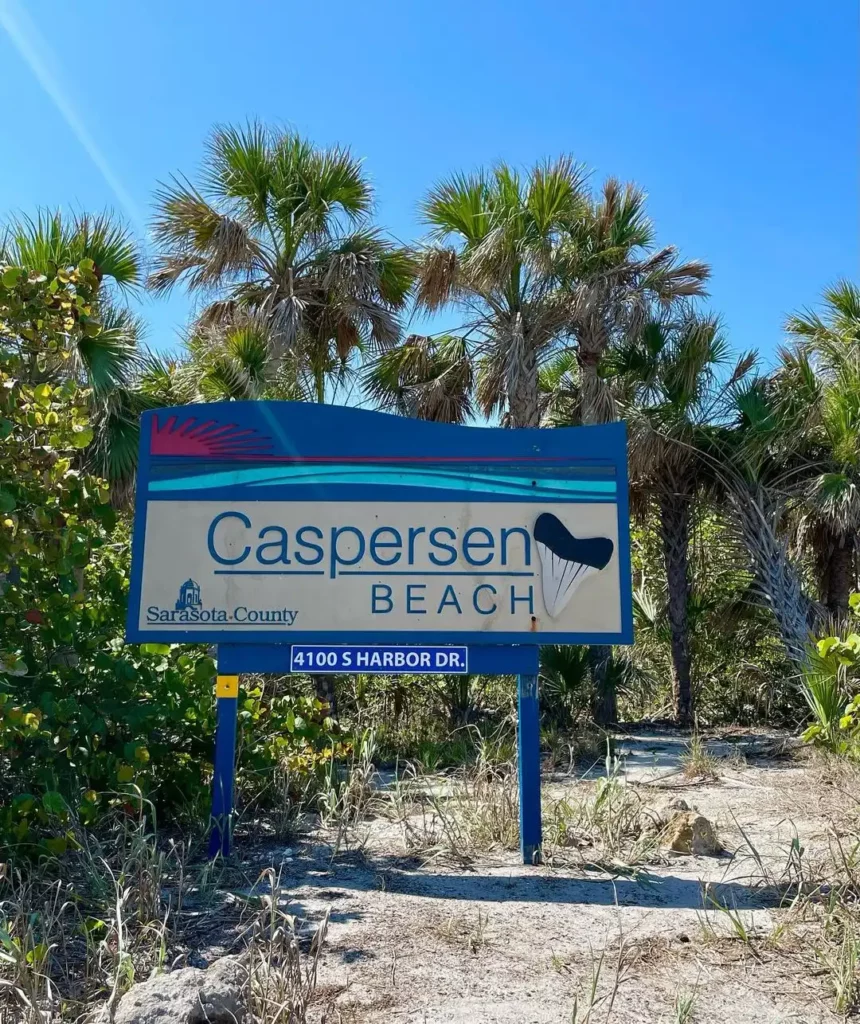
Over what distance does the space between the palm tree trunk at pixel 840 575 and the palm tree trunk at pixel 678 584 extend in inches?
73.1

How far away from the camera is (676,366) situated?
1168 centimetres

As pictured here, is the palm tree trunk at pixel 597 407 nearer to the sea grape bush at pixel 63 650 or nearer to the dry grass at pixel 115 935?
the sea grape bush at pixel 63 650

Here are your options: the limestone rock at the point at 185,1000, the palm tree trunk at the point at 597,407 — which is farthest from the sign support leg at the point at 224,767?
the palm tree trunk at the point at 597,407

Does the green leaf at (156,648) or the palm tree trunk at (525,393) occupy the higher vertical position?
the palm tree trunk at (525,393)

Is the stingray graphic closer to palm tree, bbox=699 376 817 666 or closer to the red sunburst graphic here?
the red sunburst graphic

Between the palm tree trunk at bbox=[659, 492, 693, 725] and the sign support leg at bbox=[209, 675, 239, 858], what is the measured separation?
868cm

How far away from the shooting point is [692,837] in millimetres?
5086

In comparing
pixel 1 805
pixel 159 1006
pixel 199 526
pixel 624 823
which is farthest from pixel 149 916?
pixel 624 823

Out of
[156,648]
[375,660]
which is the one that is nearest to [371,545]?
[375,660]

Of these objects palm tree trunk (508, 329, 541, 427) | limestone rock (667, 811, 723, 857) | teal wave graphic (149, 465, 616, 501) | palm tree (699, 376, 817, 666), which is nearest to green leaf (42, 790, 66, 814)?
teal wave graphic (149, 465, 616, 501)

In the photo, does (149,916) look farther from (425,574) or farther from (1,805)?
(425,574)

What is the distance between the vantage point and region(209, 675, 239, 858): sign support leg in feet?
16.1

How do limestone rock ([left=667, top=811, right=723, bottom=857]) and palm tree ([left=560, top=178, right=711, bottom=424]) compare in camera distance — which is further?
palm tree ([left=560, top=178, right=711, bottom=424])

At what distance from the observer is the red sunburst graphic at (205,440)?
5.34 metres
